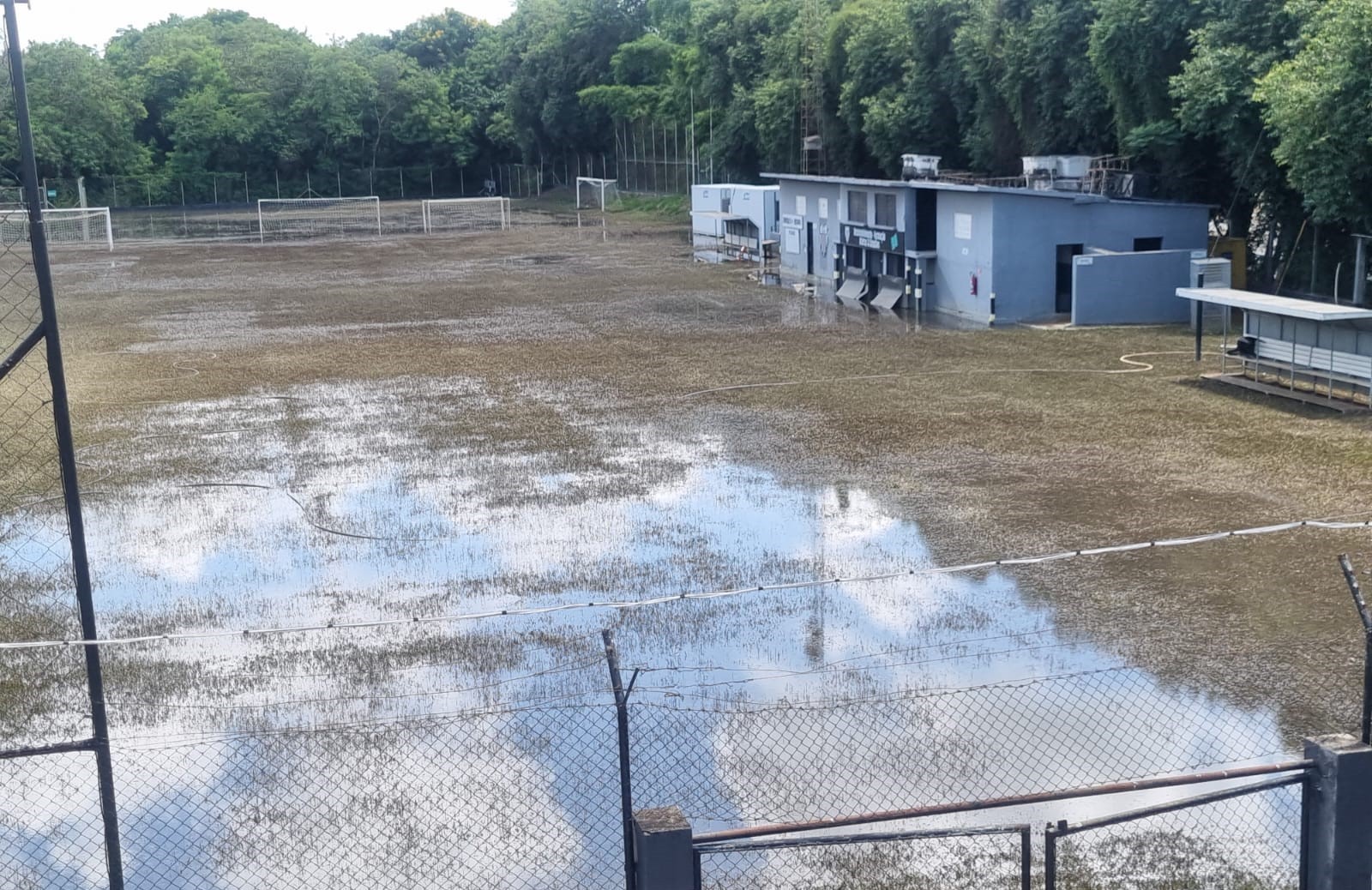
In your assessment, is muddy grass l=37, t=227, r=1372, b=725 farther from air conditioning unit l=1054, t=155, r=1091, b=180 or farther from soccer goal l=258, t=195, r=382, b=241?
soccer goal l=258, t=195, r=382, b=241

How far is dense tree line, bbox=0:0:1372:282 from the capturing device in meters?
32.3

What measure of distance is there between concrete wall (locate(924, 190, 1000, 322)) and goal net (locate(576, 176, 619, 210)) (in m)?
48.3

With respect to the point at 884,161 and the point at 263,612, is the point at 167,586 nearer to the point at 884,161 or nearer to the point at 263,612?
the point at 263,612

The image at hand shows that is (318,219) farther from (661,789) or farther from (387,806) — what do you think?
(661,789)

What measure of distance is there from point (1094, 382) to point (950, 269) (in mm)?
10638

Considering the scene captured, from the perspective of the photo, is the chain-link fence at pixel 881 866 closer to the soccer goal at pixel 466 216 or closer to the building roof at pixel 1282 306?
the building roof at pixel 1282 306

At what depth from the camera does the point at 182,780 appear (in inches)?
402

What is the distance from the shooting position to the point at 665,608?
13914 mm

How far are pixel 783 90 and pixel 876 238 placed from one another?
3001cm

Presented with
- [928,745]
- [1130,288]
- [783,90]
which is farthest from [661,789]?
[783,90]

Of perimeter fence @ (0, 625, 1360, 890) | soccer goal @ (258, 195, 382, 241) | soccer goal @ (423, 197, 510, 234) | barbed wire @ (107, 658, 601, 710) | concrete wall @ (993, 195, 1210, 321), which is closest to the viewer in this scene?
perimeter fence @ (0, 625, 1360, 890)

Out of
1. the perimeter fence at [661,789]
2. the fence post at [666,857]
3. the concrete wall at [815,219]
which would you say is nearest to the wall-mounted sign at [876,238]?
the concrete wall at [815,219]

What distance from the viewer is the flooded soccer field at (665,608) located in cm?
957

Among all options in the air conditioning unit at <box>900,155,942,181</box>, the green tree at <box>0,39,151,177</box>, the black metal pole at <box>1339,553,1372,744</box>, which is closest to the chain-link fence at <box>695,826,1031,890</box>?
the black metal pole at <box>1339,553,1372,744</box>
